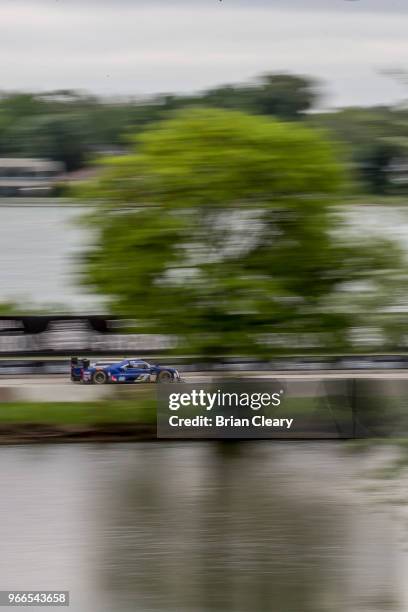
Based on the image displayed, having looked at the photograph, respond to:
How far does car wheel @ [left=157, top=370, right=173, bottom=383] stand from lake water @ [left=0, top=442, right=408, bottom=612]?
0.88 m

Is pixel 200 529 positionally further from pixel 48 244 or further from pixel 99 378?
pixel 48 244

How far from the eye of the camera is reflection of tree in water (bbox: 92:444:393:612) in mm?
6844

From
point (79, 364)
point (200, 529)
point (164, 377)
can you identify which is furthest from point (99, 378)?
point (200, 529)

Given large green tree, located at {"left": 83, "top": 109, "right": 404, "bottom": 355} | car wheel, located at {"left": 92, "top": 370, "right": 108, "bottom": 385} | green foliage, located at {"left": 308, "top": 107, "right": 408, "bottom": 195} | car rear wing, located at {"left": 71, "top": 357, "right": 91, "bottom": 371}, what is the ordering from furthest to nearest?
car rear wing, located at {"left": 71, "top": 357, "right": 91, "bottom": 371} → car wheel, located at {"left": 92, "top": 370, "right": 108, "bottom": 385} → large green tree, located at {"left": 83, "top": 109, "right": 404, "bottom": 355} → green foliage, located at {"left": 308, "top": 107, "right": 408, "bottom": 195}

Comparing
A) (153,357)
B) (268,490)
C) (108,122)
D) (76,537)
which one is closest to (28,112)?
(108,122)

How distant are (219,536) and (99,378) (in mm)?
5070

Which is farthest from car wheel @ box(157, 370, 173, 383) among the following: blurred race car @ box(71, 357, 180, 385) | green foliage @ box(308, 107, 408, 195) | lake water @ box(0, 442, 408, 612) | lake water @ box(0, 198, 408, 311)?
green foliage @ box(308, 107, 408, 195)

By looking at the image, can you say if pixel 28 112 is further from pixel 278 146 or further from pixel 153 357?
pixel 278 146

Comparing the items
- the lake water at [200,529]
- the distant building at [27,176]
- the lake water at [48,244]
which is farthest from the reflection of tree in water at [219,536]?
the distant building at [27,176]

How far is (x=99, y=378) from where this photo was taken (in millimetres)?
13469

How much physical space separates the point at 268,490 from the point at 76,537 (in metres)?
2.36

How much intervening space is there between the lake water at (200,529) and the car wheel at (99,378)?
97cm

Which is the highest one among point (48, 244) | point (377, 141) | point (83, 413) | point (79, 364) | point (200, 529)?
point (377, 141)

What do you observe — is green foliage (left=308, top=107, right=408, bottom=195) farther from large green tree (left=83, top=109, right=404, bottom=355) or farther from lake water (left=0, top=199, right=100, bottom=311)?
lake water (left=0, top=199, right=100, bottom=311)
